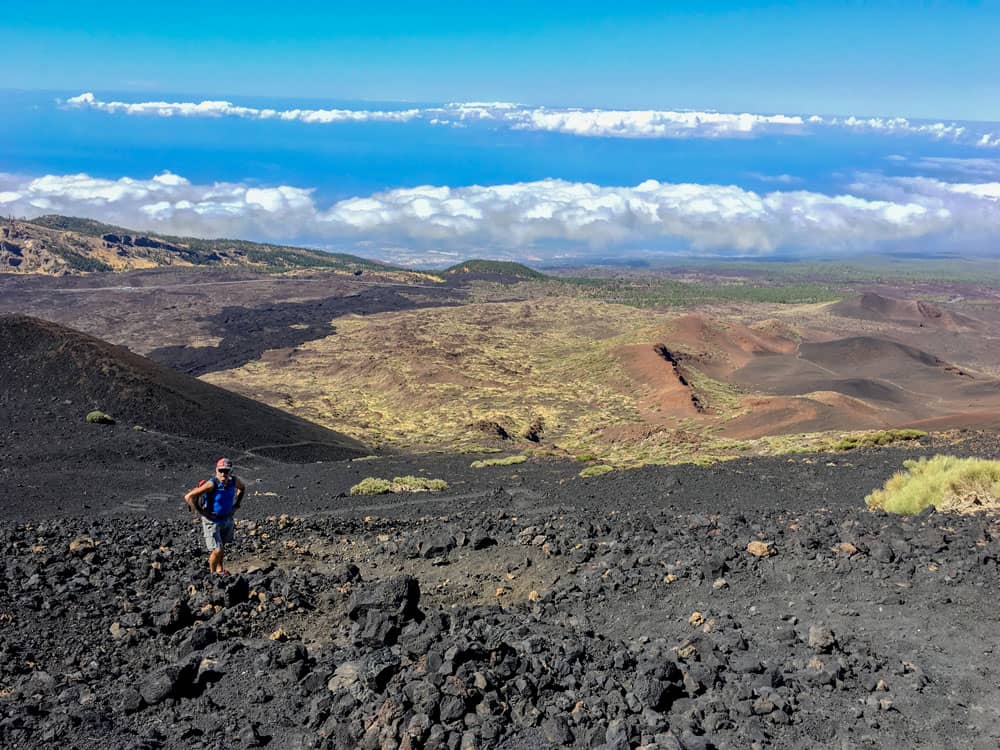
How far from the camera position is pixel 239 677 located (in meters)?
5.13

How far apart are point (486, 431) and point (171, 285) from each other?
79379 mm

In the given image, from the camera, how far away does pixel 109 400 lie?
76.7 feet

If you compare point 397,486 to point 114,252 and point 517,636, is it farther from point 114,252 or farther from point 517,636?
point 114,252

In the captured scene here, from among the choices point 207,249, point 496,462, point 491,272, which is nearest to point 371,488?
point 496,462

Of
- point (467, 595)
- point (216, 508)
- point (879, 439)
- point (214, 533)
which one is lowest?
point (879, 439)

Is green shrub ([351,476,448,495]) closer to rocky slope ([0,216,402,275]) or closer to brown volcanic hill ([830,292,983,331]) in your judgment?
brown volcanic hill ([830,292,983,331])

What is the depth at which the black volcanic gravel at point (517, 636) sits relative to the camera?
4461 millimetres

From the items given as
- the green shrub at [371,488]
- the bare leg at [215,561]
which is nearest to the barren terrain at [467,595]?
the bare leg at [215,561]

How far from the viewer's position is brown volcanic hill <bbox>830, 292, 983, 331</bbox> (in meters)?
91.3

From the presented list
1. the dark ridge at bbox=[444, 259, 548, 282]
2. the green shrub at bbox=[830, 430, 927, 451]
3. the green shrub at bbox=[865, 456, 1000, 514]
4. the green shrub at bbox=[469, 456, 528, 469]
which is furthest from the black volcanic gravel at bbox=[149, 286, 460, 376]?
the green shrub at bbox=[865, 456, 1000, 514]

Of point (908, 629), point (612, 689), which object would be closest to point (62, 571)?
Answer: point (612, 689)

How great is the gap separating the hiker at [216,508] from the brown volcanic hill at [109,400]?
590 inches

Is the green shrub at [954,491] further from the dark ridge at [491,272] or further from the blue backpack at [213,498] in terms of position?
the dark ridge at [491,272]

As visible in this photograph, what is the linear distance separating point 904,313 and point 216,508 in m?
105
